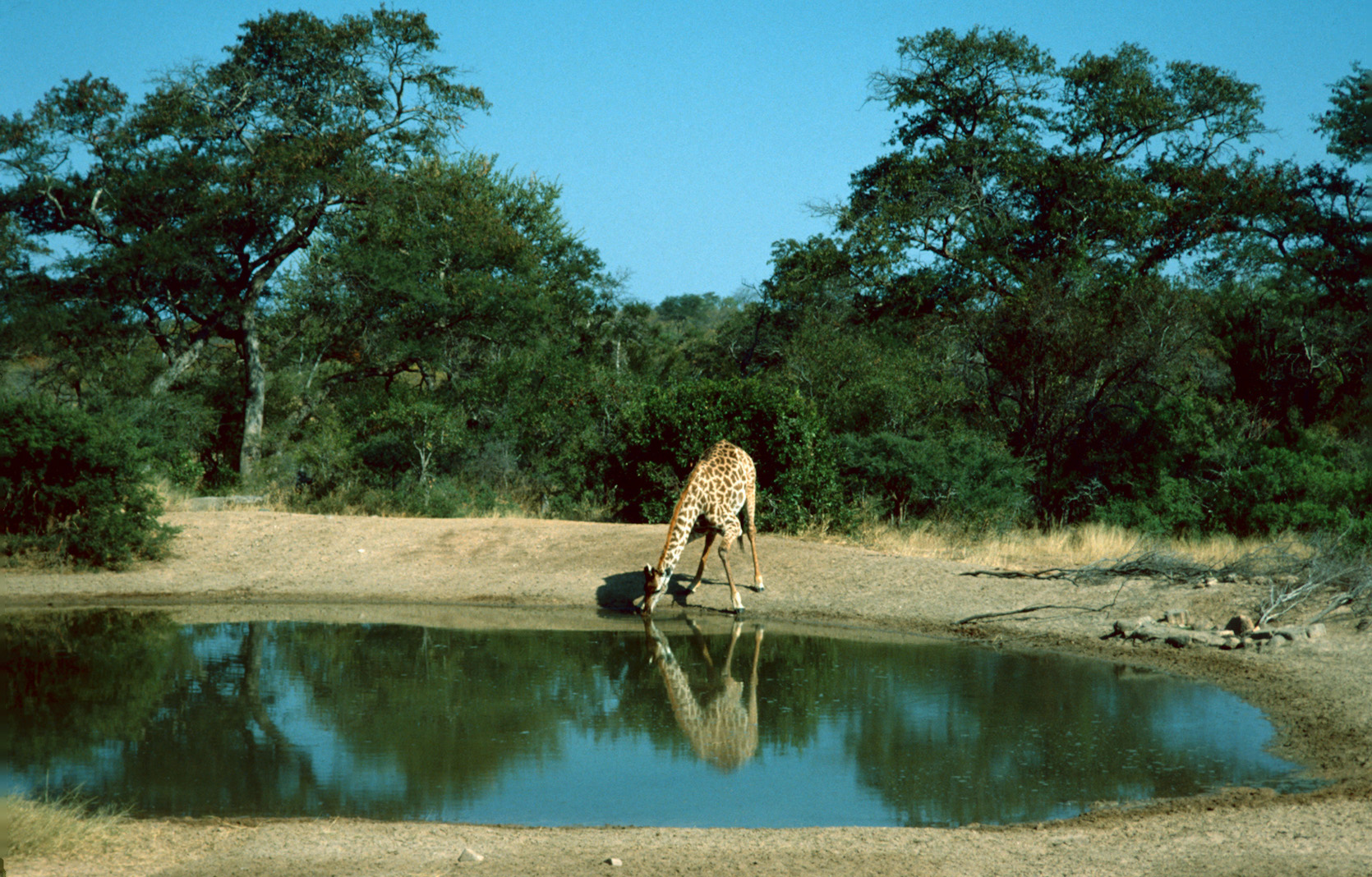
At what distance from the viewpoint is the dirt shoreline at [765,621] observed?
20.6ft

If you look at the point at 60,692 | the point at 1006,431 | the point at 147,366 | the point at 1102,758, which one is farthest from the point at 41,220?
the point at 1102,758

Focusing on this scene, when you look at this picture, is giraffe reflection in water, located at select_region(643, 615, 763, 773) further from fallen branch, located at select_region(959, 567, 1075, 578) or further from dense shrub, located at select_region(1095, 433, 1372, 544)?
Result: dense shrub, located at select_region(1095, 433, 1372, 544)

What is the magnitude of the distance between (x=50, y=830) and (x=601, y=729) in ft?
14.0

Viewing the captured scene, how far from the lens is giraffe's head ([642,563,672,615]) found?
14.8 meters

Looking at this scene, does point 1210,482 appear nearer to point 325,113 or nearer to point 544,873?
point 544,873

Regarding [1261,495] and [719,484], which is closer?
[719,484]

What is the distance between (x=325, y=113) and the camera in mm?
29516

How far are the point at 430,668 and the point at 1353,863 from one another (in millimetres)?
8403

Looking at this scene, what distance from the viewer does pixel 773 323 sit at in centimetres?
3444

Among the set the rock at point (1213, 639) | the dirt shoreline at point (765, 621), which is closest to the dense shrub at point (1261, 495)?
the dirt shoreline at point (765, 621)

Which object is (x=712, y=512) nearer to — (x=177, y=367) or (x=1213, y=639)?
(x=1213, y=639)

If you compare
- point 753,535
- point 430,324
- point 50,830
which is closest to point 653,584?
point 753,535

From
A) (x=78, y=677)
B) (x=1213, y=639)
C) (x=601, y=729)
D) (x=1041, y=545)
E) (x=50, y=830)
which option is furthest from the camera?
(x=1041, y=545)

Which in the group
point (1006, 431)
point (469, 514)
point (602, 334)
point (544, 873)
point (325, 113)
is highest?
point (325, 113)
